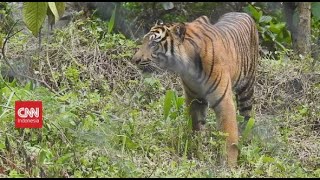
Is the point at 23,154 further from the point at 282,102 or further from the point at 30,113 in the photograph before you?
the point at 282,102

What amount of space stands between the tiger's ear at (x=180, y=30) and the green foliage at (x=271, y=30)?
7.81ft

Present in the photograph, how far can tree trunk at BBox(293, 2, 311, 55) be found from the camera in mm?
6805

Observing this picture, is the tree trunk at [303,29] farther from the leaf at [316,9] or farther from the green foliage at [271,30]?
the green foliage at [271,30]

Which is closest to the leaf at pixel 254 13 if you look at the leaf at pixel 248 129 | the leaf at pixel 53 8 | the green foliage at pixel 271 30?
the green foliage at pixel 271 30

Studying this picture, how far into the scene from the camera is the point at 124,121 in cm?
475

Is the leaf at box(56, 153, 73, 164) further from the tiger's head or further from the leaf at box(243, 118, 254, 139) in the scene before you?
the leaf at box(243, 118, 254, 139)

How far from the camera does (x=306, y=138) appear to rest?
17.5ft

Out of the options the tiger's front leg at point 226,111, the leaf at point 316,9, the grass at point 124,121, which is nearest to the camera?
the grass at point 124,121

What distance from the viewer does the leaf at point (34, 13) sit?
2938 millimetres

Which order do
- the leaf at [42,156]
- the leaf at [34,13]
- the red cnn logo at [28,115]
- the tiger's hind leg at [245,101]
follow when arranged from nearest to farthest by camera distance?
1. the leaf at [34,13]
2. the leaf at [42,156]
3. the red cnn logo at [28,115]
4. the tiger's hind leg at [245,101]

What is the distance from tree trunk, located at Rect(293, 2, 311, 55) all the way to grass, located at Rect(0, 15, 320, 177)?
0.39 meters

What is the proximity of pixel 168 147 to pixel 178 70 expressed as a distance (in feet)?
1.55

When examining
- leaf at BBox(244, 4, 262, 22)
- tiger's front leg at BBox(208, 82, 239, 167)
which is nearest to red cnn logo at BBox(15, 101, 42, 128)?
tiger's front leg at BBox(208, 82, 239, 167)

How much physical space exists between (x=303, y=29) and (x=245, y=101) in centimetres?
166
